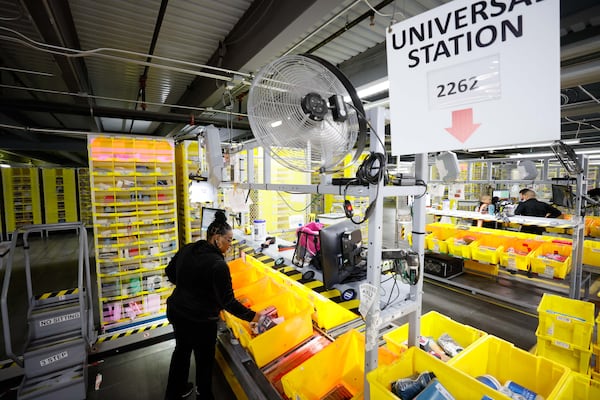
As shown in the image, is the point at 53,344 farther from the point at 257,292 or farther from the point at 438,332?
the point at 438,332

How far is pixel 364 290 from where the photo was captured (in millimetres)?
1188

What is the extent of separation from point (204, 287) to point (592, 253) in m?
6.18

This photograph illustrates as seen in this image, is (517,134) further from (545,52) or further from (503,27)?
(503,27)

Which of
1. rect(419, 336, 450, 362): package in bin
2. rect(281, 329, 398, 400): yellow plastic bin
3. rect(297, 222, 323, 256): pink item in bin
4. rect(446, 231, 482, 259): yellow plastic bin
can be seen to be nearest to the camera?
→ rect(281, 329, 398, 400): yellow plastic bin

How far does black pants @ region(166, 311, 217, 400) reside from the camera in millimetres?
2312

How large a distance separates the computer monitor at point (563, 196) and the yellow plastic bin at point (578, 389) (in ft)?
12.9

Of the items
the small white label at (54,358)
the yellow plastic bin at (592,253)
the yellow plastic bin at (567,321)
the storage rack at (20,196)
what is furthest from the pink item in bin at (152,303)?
the storage rack at (20,196)

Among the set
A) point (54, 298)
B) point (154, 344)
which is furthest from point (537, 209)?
point (54, 298)

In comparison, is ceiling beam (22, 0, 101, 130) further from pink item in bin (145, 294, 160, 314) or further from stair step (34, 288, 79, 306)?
pink item in bin (145, 294, 160, 314)

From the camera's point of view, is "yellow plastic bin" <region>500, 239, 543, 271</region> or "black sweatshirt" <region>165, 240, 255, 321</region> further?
"yellow plastic bin" <region>500, 239, 543, 271</region>

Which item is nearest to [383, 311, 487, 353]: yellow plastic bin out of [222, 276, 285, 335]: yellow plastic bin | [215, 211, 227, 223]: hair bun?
[222, 276, 285, 335]: yellow plastic bin

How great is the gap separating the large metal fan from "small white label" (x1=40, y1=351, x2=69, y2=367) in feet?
10.8

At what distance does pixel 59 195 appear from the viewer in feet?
33.1

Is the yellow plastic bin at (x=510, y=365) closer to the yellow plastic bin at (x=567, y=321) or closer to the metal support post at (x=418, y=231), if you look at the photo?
the metal support post at (x=418, y=231)
